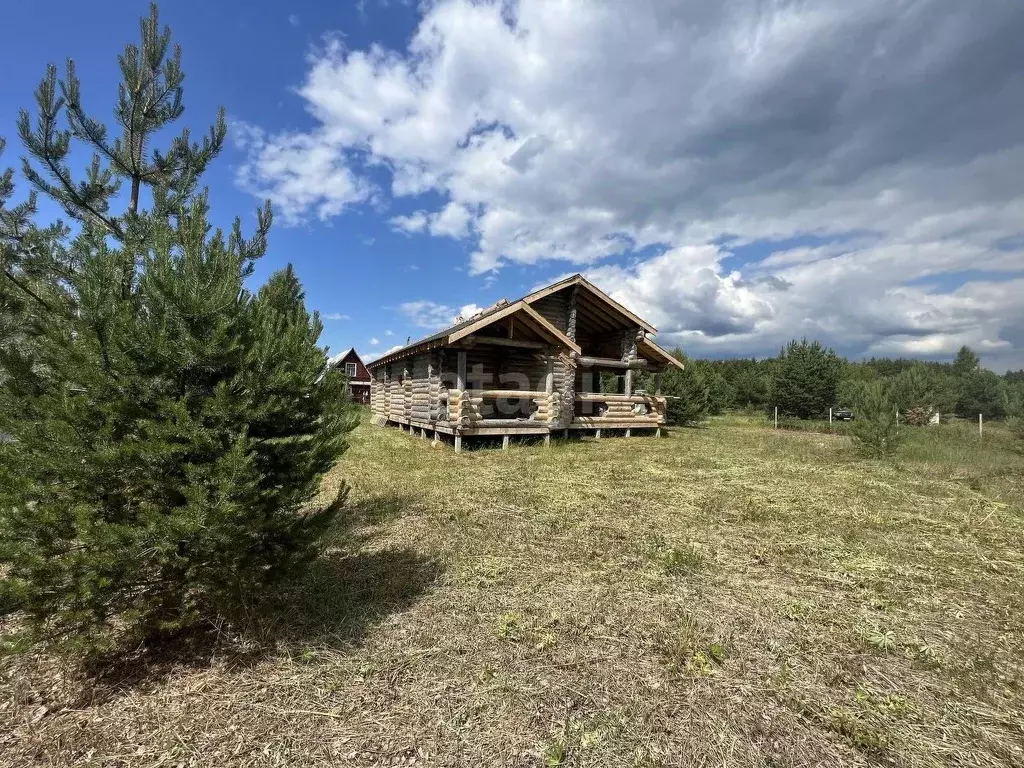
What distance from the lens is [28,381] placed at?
2.77m

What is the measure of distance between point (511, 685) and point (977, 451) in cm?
2032

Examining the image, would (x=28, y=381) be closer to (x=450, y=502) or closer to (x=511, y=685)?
(x=511, y=685)

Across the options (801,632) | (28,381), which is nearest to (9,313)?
(28,381)

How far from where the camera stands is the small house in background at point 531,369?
13906 millimetres

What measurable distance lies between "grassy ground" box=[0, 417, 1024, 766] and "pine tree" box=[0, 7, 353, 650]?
1.87 feet

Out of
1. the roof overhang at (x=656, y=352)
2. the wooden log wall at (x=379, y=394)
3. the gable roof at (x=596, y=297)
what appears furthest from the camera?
the wooden log wall at (x=379, y=394)

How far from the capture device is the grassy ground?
2.62 meters

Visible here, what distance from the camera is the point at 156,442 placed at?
2707mm

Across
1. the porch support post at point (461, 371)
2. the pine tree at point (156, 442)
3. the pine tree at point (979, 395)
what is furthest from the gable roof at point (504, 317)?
the pine tree at point (979, 395)

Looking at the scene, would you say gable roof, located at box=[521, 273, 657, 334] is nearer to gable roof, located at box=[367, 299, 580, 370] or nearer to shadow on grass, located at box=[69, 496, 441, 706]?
gable roof, located at box=[367, 299, 580, 370]

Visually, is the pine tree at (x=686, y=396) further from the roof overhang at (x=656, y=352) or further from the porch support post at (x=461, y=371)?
the porch support post at (x=461, y=371)

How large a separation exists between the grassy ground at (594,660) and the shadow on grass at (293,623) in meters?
0.03

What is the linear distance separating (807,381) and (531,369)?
27.8m


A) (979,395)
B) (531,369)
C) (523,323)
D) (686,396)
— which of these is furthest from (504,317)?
(979,395)
